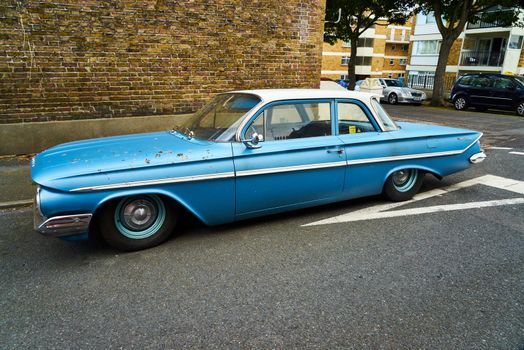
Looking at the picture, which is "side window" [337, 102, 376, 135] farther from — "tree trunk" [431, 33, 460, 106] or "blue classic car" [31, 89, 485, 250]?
"tree trunk" [431, 33, 460, 106]

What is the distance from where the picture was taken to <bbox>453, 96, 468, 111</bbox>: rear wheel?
1777 cm

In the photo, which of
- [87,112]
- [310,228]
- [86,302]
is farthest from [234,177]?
[87,112]

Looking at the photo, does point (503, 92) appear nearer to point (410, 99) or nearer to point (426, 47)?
point (410, 99)

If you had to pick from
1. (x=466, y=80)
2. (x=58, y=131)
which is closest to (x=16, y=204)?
(x=58, y=131)

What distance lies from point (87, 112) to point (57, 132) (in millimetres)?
687

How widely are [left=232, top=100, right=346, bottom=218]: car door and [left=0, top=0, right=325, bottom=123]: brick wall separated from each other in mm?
4696

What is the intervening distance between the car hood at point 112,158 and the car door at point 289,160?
1.10ft

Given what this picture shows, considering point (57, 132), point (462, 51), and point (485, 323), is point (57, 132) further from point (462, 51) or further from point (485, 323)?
point (462, 51)

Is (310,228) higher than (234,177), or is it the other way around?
(234,177)

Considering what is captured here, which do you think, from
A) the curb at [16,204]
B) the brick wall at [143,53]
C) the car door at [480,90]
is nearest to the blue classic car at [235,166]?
the curb at [16,204]

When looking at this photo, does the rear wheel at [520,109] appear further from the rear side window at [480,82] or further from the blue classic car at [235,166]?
the blue classic car at [235,166]

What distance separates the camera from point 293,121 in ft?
13.2

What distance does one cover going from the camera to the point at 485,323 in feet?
8.03

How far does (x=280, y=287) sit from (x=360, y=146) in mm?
2075
